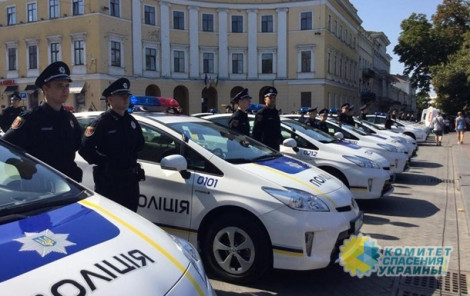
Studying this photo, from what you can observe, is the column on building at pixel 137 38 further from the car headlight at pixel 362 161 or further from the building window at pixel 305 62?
the car headlight at pixel 362 161

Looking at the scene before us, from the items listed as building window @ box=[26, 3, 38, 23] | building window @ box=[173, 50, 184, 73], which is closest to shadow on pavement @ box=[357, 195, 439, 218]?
building window @ box=[173, 50, 184, 73]

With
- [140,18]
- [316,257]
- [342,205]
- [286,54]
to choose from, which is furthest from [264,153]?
[286,54]

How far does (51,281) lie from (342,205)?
3.27 metres

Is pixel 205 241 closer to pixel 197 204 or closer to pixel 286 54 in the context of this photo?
pixel 197 204

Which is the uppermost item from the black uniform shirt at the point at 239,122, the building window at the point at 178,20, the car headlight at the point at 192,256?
the building window at the point at 178,20

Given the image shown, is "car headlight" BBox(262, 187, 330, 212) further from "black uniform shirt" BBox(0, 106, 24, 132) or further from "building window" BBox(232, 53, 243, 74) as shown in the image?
"building window" BBox(232, 53, 243, 74)

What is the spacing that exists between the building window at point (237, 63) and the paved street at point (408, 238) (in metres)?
35.6

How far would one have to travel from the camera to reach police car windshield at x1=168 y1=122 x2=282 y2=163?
16.5ft

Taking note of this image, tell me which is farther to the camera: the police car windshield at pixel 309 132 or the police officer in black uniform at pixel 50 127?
the police car windshield at pixel 309 132

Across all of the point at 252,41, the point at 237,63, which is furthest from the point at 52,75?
the point at 252,41

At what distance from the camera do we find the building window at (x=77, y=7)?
38938 millimetres

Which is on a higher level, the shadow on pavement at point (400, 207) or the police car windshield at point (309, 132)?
the police car windshield at point (309, 132)

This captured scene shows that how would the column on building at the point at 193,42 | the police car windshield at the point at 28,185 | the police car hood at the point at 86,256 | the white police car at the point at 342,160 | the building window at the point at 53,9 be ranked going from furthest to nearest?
the column on building at the point at 193,42
the building window at the point at 53,9
the white police car at the point at 342,160
the police car windshield at the point at 28,185
the police car hood at the point at 86,256

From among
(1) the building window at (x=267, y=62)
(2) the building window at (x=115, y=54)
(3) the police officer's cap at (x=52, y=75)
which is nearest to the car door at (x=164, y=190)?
(3) the police officer's cap at (x=52, y=75)
